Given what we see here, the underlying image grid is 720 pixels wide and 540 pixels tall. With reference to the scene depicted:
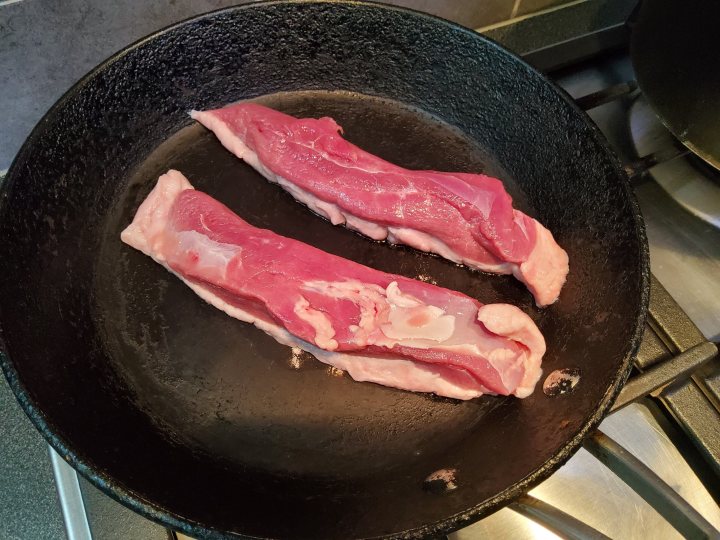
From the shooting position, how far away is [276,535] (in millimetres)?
941

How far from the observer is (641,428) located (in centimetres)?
126

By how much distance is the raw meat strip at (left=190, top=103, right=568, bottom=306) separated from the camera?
1.24m

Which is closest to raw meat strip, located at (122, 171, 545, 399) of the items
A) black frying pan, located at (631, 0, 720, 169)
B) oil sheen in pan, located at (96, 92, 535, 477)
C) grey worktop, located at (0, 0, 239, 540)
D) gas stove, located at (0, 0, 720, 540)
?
oil sheen in pan, located at (96, 92, 535, 477)

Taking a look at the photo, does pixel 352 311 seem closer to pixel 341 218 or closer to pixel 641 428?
pixel 341 218

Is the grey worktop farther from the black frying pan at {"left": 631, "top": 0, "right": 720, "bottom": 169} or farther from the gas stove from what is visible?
the black frying pan at {"left": 631, "top": 0, "right": 720, "bottom": 169}

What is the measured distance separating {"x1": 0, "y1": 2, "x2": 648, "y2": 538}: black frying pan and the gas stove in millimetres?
121

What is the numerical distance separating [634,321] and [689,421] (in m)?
0.28

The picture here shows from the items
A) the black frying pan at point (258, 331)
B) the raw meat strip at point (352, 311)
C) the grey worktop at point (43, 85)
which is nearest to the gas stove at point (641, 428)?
the grey worktop at point (43, 85)

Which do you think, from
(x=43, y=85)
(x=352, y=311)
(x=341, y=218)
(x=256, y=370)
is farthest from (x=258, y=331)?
(x=43, y=85)

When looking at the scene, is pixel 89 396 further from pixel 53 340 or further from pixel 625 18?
pixel 625 18

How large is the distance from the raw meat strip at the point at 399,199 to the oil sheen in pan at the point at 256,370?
5cm

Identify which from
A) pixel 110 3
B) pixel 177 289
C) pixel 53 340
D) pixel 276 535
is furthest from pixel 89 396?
pixel 110 3

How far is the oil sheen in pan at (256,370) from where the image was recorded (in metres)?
1.12

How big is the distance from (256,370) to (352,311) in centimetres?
23
